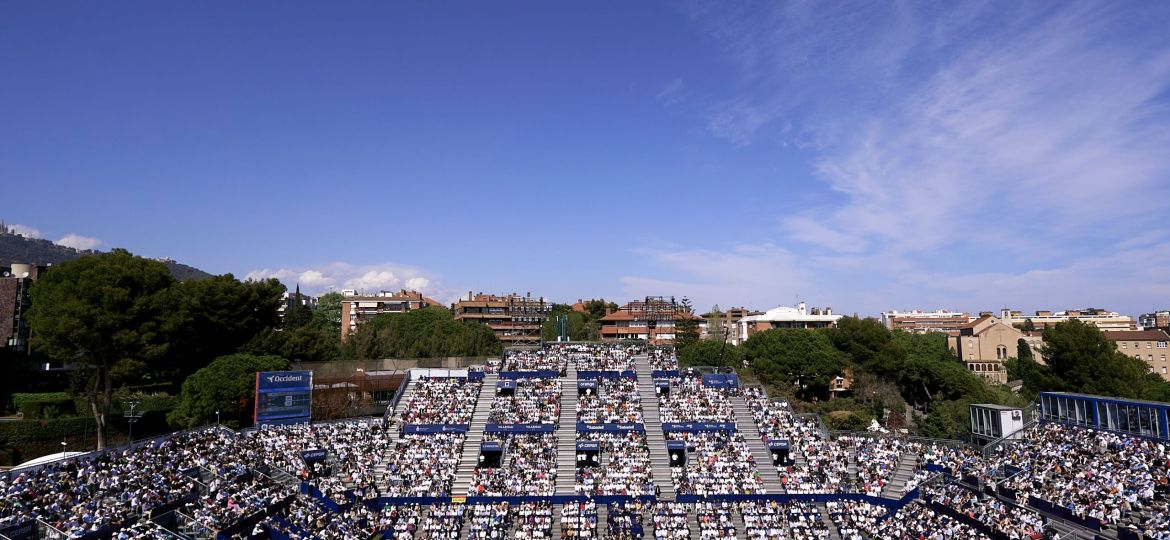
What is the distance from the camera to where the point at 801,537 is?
36281 millimetres

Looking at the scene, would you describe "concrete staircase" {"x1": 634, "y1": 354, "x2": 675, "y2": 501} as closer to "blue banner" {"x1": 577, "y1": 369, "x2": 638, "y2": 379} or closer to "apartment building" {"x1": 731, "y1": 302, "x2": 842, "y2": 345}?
"blue banner" {"x1": 577, "y1": 369, "x2": 638, "y2": 379}

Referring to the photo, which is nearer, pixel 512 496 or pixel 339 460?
pixel 512 496

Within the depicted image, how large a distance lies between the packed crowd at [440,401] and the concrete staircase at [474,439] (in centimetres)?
47

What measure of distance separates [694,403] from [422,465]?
18875mm

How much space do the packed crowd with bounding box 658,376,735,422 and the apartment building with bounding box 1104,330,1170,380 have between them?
89.6 metres

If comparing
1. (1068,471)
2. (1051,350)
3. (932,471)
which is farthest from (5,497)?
(1051,350)

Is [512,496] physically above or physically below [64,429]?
below

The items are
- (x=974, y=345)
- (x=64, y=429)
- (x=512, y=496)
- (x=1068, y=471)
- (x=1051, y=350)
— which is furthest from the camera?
(x=974, y=345)

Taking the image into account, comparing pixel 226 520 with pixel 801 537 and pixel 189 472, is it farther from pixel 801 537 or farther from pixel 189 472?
pixel 801 537

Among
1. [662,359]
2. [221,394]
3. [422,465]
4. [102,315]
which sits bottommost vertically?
[422,465]

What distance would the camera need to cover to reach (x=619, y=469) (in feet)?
140

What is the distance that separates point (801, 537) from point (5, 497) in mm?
35388

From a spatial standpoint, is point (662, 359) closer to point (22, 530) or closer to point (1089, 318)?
point (22, 530)

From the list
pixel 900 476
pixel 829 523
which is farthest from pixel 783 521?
pixel 900 476
